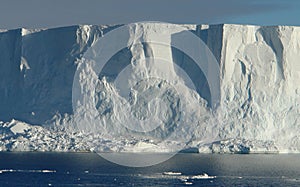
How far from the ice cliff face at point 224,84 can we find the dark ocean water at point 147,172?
3.53m

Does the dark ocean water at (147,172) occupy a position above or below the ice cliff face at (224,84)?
below

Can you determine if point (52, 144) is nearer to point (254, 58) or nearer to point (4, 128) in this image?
point (4, 128)

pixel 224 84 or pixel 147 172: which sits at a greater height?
pixel 224 84

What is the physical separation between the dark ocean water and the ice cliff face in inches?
139

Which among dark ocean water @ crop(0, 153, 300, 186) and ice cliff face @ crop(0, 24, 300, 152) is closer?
dark ocean water @ crop(0, 153, 300, 186)

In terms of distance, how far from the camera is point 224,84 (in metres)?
141

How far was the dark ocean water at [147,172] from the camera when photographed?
9656 cm

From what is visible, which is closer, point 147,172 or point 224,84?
point 147,172

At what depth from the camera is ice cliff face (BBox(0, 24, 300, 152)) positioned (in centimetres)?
13850

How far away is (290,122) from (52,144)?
116 feet

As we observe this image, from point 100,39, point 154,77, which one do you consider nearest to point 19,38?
point 100,39

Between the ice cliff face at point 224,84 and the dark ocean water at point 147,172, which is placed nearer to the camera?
the dark ocean water at point 147,172

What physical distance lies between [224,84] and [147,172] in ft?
105

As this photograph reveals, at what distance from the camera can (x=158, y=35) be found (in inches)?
5694
